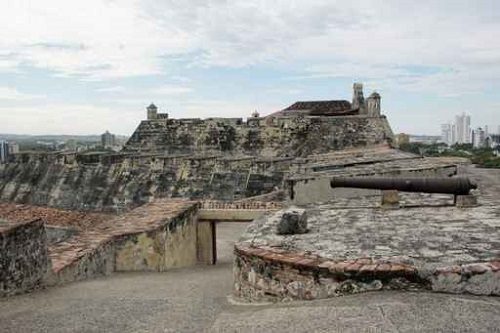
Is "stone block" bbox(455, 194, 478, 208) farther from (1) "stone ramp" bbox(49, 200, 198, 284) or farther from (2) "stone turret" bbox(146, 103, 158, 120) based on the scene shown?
(2) "stone turret" bbox(146, 103, 158, 120)

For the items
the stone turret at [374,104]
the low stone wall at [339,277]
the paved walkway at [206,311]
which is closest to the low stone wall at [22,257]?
the paved walkway at [206,311]

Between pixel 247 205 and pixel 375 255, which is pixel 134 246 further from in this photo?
pixel 375 255

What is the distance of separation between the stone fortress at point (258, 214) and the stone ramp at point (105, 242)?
0.03 meters

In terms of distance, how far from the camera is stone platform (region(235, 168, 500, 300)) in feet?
18.8

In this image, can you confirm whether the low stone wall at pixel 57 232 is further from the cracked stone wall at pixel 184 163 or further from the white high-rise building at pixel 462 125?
the white high-rise building at pixel 462 125

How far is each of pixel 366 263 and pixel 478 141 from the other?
135129 mm

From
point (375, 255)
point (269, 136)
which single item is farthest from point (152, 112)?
point (375, 255)

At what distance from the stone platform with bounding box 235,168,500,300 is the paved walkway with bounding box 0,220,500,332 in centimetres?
18

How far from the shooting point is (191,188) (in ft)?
64.7

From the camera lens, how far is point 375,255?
20.8ft

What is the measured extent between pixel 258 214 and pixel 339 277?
8.31 meters

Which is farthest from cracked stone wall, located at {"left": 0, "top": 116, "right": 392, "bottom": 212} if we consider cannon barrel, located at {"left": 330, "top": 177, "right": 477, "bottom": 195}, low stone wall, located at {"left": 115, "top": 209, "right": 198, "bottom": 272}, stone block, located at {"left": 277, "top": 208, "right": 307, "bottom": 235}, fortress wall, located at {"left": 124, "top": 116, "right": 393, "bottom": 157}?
stone block, located at {"left": 277, "top": 208, "right": 307, "bottom": 235}

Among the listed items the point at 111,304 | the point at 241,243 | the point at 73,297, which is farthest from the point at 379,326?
the point at 73,297

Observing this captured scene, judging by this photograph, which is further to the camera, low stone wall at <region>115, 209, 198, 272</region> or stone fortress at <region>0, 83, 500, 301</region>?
low stone wall at <region>115, 209, 198, 272</region>
